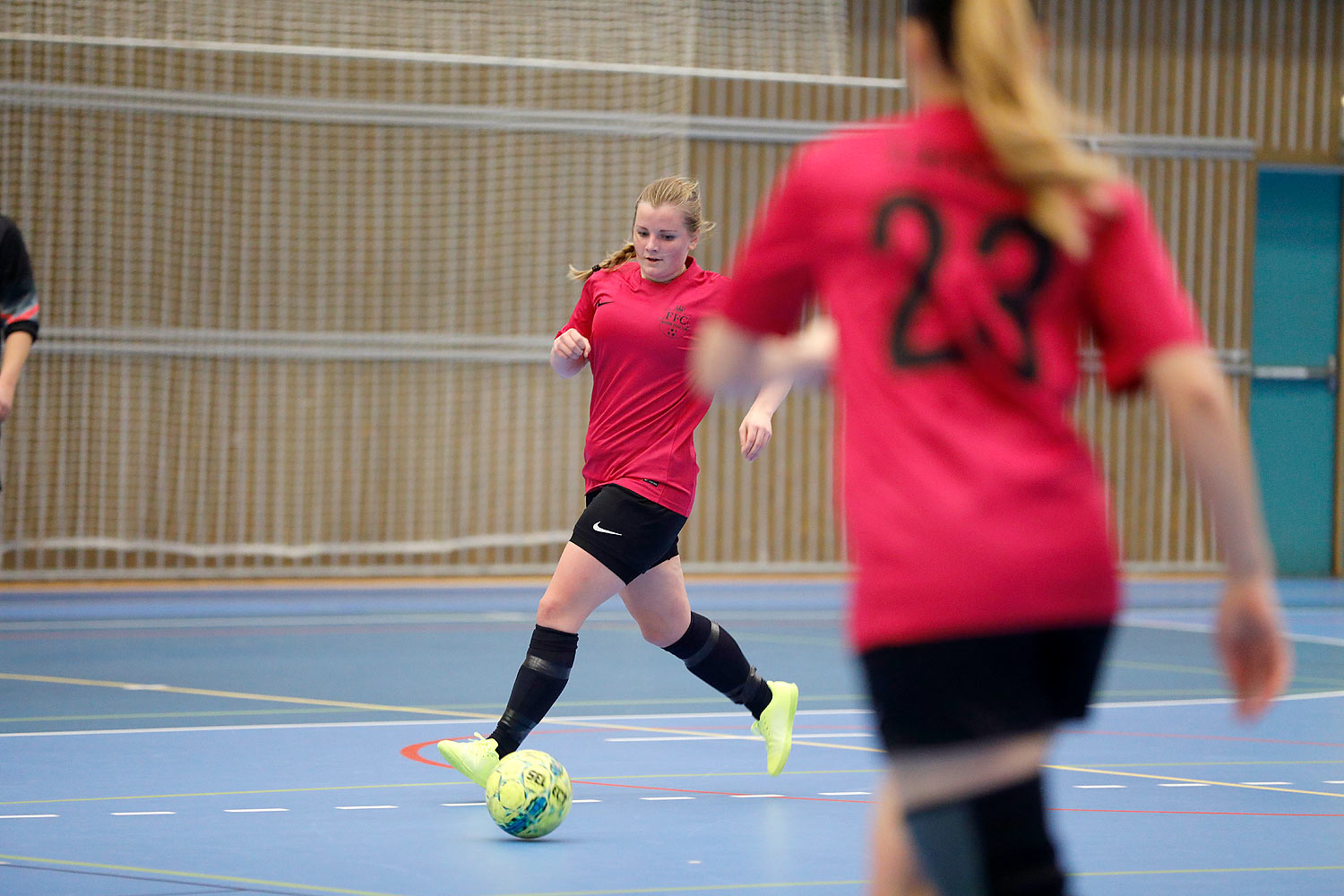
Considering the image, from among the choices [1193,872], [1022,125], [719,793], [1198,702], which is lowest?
[1198,702]

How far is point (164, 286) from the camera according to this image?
11852mm

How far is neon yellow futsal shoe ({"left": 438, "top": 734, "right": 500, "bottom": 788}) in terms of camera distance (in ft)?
14.6

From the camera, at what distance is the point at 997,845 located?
175 centimetres

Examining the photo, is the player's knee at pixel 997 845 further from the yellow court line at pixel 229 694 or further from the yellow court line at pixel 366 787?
the yellow court line at pixel 229 694

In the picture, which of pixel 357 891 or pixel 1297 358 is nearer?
pixel 357 891

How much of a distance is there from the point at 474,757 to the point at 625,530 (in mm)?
712

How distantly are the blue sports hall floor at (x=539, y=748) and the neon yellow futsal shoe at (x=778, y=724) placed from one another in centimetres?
8

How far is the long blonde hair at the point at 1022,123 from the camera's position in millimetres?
1690

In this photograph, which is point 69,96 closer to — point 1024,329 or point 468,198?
point 468,198

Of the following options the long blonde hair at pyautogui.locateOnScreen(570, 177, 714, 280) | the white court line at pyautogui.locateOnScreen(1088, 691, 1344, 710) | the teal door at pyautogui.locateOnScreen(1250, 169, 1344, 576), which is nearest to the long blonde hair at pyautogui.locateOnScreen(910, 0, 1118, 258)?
the long blonde hair at pyautogui.locateOnScreen(570, 177, 714, 280)

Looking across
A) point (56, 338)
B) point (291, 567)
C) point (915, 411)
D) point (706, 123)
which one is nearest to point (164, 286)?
point (56, 338)

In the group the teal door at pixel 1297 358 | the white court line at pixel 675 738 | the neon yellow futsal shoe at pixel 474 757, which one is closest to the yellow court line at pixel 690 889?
the neon yellow futsal shoe at pixel 474 757

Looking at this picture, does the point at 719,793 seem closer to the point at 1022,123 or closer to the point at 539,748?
the point at 539,748

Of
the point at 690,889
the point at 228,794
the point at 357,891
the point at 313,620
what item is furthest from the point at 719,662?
the point at 313,620
